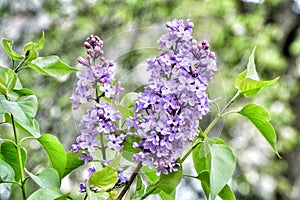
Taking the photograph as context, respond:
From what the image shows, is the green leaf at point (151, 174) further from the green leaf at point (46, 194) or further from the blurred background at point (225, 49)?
the blurred background at point (225, 49)

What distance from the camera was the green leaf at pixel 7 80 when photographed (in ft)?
1.36

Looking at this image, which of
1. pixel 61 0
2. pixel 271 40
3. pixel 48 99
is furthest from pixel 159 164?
pixel 271 40

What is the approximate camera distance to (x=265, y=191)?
112 inches

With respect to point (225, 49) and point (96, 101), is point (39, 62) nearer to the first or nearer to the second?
point (96, 101)

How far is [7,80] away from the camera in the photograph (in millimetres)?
424

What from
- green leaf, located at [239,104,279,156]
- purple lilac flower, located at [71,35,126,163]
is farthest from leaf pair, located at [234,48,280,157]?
purple lilac flower, located at [71,35,126,163]

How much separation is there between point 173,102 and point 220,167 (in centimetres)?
7

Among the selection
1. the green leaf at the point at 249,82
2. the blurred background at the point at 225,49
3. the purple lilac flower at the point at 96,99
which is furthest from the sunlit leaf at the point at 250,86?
the blurred background at the point at 225,49

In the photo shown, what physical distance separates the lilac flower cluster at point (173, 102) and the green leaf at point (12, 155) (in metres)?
0.12

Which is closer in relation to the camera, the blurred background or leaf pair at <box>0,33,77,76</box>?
leaf pair at <box>0,33,77,76</box>

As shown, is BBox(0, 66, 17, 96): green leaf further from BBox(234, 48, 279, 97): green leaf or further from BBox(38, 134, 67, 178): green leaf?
BBox(234, 48, 279, 97): green leaf

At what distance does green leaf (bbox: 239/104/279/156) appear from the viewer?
43 centimetres

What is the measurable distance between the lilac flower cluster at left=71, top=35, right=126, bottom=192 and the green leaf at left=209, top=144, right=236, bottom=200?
0.23ft

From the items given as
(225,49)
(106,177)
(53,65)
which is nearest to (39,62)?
(53,65)
